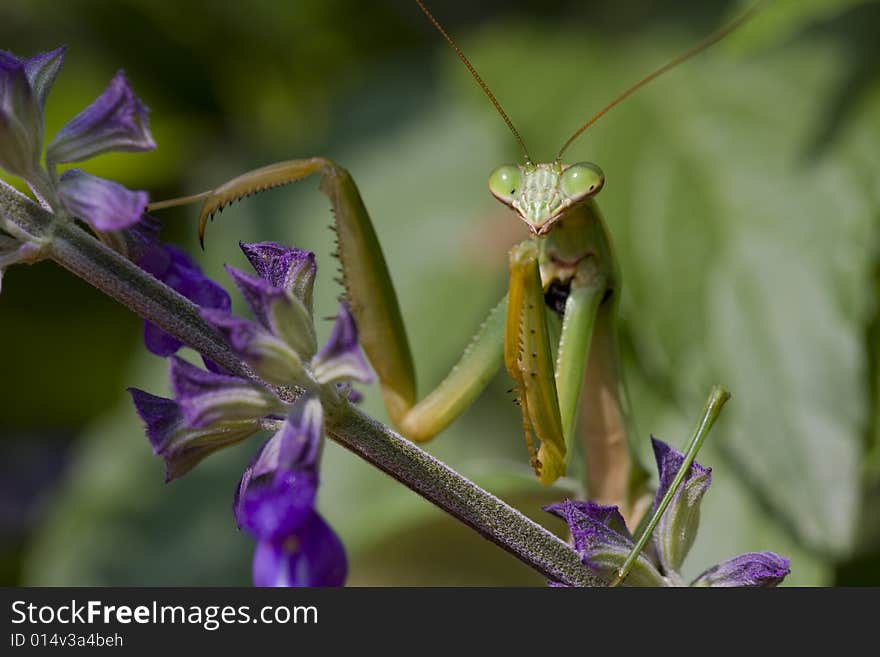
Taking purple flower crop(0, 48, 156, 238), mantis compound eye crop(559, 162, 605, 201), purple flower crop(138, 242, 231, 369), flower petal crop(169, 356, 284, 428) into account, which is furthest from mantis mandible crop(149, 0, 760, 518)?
flower petal crop(169, 356, 284, 428)

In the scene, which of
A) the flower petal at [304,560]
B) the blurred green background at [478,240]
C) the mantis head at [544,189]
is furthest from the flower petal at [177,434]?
the blurred green background at [478,240]

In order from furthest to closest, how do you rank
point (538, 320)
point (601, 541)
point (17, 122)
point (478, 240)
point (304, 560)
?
point (478, 240) < point (538, 320) < point (601, 541) < point (17, 122) < point (304, 560)

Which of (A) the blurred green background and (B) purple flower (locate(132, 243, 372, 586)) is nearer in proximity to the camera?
(B) purple flower (locate(132, 243, 372, 586))

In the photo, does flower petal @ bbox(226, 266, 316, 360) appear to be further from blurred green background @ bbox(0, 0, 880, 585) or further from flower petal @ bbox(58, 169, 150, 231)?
blurred green background @ bbox(0, 0, 880, 585)

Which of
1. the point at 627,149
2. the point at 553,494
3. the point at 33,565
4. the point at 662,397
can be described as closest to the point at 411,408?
the point at 553,494

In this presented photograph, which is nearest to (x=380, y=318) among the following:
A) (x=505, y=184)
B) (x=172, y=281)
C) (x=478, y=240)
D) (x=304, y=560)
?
(x=505, y=184)

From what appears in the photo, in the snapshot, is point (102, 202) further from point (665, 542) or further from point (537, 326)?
point (665, 542)

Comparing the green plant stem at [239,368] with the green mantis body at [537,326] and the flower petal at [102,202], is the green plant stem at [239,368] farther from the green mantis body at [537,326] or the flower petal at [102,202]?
the green mantis body at [537,326]
